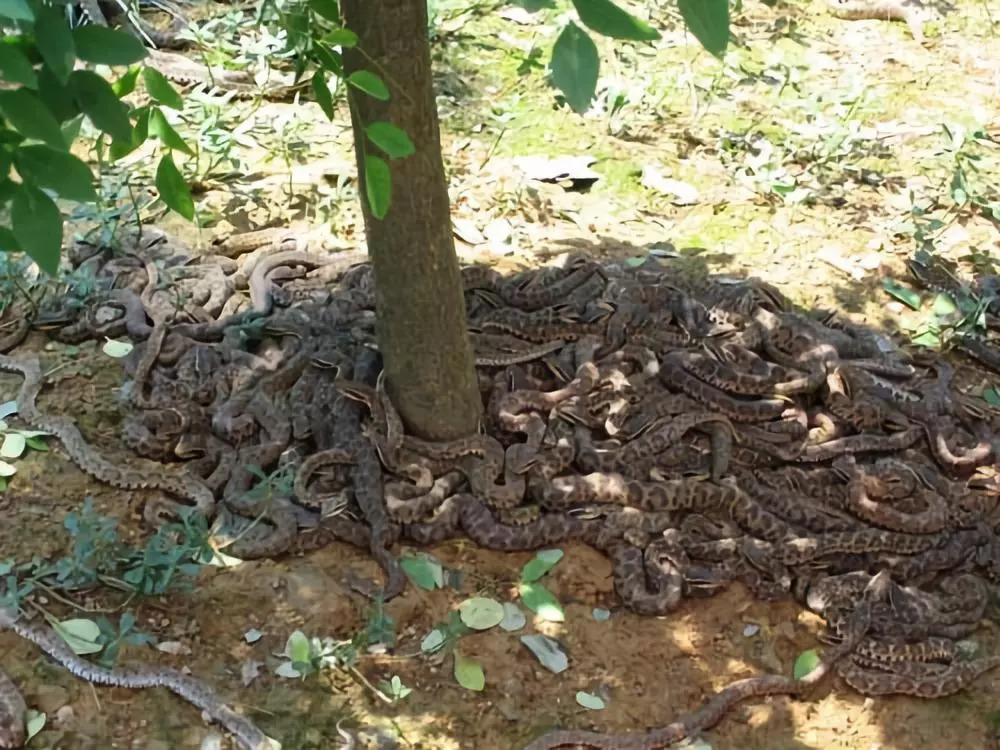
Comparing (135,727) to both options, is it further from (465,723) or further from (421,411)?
(421,411)

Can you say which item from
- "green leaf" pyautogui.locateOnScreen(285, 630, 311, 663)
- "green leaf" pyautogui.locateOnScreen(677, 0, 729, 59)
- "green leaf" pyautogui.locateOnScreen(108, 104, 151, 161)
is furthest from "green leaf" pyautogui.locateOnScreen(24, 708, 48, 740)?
"green leaf" pyautogui.locateOnScreen(677, 0, 729, 59)

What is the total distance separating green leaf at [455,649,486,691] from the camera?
3.88 m

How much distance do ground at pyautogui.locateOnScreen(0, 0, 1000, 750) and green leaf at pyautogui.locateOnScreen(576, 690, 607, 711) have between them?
0.14 ft

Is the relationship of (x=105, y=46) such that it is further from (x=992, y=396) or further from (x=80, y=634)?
(x=992, y=396)

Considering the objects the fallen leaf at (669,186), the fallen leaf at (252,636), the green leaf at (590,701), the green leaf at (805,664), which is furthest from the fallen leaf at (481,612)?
the fallen leaf at (669,186)

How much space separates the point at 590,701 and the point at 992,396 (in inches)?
125

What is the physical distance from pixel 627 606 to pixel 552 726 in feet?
2.27

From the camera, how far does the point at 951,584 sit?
14.9 feet

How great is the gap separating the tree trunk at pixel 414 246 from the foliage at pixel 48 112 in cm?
113

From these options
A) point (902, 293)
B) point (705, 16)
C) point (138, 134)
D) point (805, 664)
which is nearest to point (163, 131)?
point (138, 134)

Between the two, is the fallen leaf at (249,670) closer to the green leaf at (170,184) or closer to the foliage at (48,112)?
the green leaf at (170,184)

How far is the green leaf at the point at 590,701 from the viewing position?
152 inches

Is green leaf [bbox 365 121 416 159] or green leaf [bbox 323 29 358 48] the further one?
green leaf [bbox 323 29 358 48]

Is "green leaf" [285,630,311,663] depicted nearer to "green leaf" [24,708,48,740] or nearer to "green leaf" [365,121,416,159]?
→ "green leaf" [24,708,48,740]
